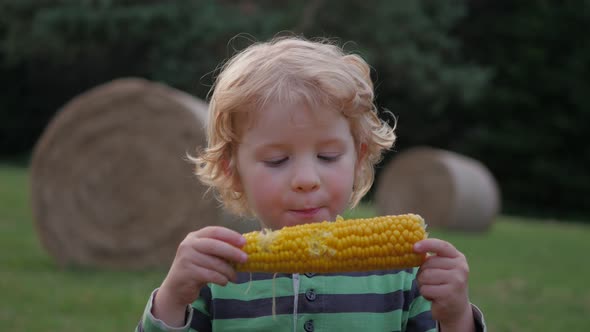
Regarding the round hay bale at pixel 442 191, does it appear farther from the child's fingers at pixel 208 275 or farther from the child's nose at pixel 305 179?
the child's fingers at pixel 208 275

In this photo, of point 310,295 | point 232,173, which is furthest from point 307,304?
point 232,173

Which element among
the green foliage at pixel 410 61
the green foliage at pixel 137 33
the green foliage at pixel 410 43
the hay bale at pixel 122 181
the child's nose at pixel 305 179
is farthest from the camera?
the green foliage at pixel 410 43

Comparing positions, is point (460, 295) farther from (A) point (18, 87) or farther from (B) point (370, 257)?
(A) point (18, 87)

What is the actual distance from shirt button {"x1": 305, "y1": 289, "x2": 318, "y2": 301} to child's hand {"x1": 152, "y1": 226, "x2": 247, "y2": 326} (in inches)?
12.6

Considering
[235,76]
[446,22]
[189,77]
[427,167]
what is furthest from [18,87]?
[235,76]

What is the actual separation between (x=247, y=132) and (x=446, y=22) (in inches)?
955

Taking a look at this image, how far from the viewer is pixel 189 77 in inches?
934

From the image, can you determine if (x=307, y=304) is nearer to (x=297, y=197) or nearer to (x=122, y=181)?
(x=297, y=197)

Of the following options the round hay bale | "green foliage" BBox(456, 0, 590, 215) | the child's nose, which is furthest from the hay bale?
"green foliage" BBox(456, 0, 590, 215)

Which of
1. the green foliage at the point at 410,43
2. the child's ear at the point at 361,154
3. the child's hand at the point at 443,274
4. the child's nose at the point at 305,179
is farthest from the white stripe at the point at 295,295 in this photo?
the green foliage at the point at 410,43

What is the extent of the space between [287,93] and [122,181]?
5662mm

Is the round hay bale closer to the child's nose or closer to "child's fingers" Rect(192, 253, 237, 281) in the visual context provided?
the child's nose

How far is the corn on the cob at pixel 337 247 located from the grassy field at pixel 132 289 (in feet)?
9.65

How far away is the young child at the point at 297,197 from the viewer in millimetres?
2338
